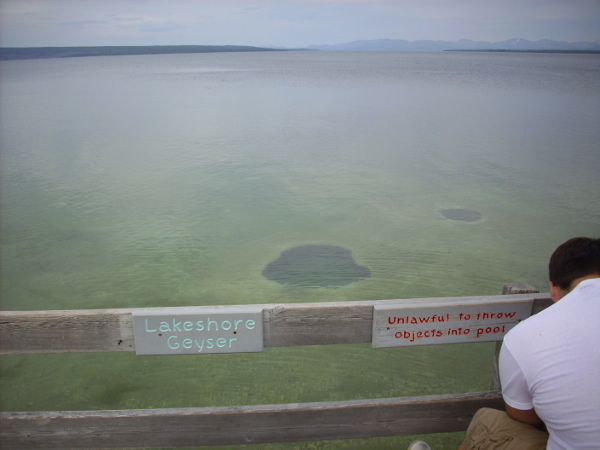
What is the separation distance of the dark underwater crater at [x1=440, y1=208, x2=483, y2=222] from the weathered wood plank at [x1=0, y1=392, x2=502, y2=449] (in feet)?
20.7

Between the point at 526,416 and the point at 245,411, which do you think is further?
the point at 245,411

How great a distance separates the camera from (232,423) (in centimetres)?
217

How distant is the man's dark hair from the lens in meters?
1.80

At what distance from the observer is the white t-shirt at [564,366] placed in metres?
1.49

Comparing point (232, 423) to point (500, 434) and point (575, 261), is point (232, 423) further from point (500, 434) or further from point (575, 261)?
point (575, 261)

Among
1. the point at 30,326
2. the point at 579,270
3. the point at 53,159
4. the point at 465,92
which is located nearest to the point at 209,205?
the point at 53,159

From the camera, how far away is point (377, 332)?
83.6 inches

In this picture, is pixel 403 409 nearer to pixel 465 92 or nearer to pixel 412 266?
pixel 412 266

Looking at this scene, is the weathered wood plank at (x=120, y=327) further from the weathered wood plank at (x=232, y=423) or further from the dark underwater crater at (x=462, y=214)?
the dark underwater crater at (x=462, y=214)

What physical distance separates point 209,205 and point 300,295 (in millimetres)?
3838

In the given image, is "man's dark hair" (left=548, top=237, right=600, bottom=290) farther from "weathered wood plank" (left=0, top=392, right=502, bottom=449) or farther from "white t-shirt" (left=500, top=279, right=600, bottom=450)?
"weathered wood plank" (left=0, top=392, right=502, bottom=449)

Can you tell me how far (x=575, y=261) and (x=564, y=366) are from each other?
476 millimetres

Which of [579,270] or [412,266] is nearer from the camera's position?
[579,270]

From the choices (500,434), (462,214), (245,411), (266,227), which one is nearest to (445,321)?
(500,434)
